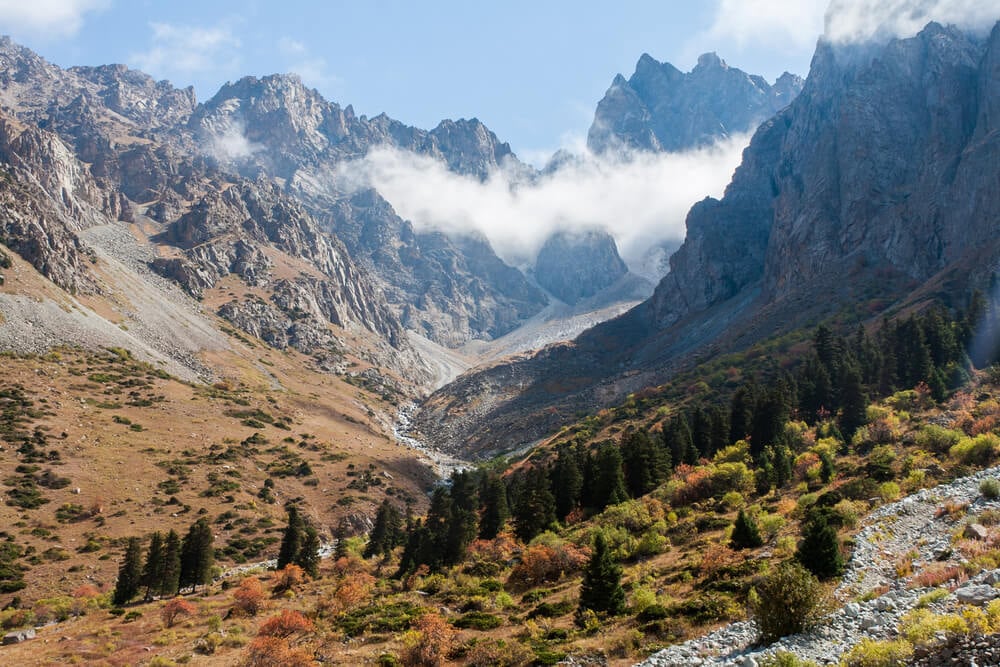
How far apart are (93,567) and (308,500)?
3716 cm

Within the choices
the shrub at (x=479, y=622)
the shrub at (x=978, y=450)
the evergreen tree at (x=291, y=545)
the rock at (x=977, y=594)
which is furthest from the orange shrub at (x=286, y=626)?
the shrub at (x=978, y=450)

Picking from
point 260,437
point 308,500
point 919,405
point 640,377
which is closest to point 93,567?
point 308,500

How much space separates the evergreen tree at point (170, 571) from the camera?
56.6 m

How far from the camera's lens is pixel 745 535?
33.3 metres

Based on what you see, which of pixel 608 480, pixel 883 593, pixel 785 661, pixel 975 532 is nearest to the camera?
pixel 785 661

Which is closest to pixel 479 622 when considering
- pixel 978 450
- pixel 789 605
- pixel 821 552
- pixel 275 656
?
pixel 275 656

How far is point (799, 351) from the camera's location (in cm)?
11281

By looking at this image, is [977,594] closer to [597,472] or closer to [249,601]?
[249,601]

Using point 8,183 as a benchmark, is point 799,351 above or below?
below

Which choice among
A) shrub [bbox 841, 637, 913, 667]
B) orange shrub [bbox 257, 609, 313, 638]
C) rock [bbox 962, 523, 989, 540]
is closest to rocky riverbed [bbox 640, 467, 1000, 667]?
shrub [bbox 841, 637, 913, 667]

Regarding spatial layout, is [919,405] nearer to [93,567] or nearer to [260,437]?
[93,567]

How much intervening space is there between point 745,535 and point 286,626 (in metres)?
26.1

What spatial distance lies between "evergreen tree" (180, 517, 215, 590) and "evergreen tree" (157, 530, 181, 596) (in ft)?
2.43

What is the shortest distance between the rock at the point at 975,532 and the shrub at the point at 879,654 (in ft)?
33.8
